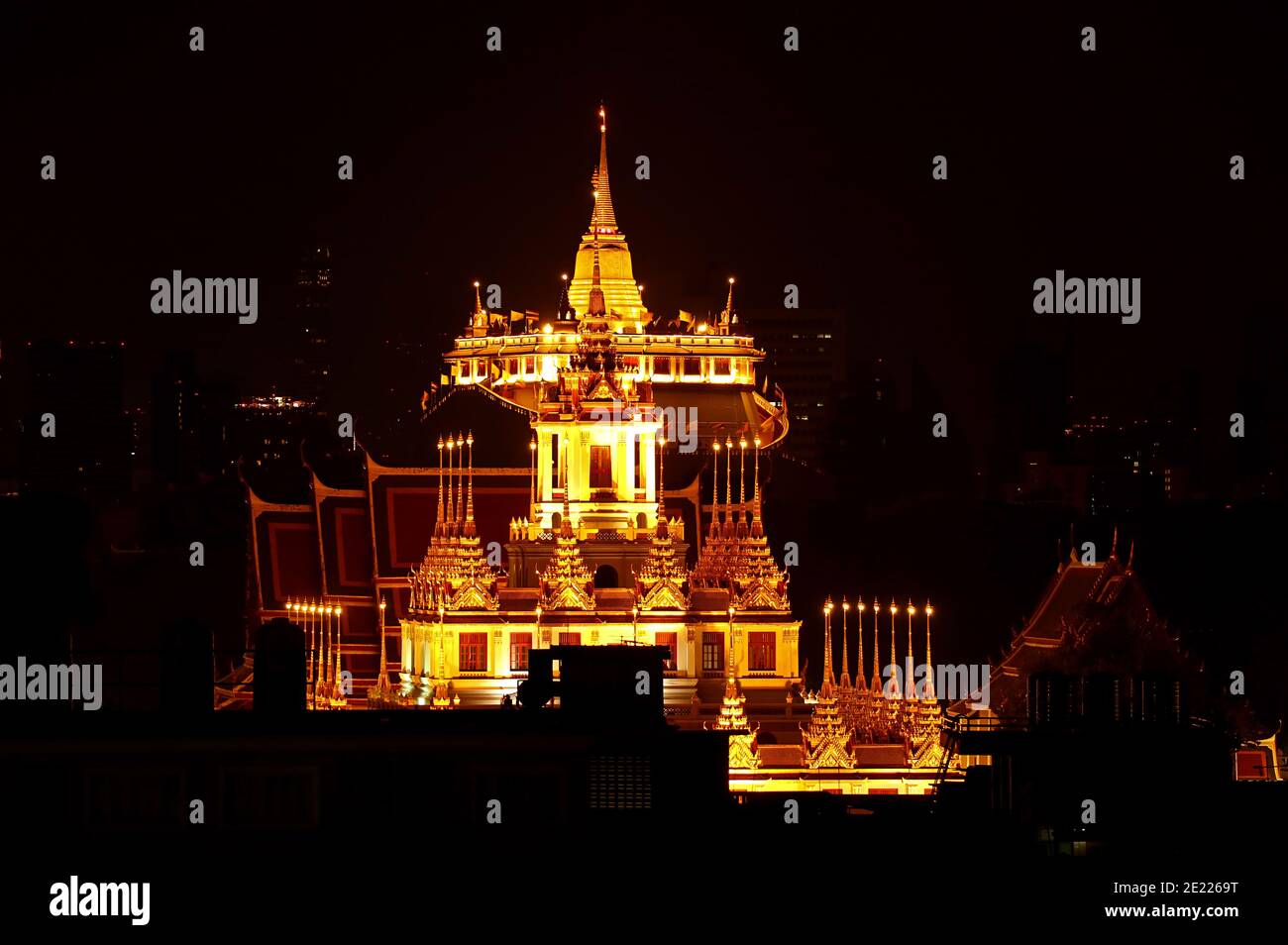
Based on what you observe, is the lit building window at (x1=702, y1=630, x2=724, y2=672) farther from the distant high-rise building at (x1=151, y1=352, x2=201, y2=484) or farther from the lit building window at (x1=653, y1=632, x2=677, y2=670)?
the distant high-rise building at (x1=151, y1=352, x2=201, y2=484)

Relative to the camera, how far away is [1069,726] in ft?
159

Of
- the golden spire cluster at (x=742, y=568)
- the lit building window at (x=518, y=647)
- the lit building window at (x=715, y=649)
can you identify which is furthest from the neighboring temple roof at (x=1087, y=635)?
the lit building window at (x=518, y=647)

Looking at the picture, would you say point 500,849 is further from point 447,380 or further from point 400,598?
point 447,380

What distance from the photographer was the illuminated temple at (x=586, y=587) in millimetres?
65625

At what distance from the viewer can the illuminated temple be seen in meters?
65.6

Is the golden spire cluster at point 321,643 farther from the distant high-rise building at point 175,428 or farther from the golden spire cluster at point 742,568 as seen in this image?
the distant high-rise building at point 175,428

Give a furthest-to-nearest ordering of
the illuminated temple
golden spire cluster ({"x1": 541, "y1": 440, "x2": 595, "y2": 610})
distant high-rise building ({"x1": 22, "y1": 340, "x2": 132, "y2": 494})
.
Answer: distant high-rise building ({"x1": 22, "y1": 340, "x2": 132, "y2": 494}), golden spire cluster ({"x1": 541, "y1": 440, "x2": 595, "y2": 610}), the illuminated temple

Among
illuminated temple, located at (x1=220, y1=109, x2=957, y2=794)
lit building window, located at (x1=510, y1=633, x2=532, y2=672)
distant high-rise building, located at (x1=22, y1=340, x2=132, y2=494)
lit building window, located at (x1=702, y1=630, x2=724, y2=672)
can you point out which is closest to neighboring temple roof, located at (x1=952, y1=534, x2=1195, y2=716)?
illuminated temple, located at (x1=220, y1=109, x2=957, y2=794)

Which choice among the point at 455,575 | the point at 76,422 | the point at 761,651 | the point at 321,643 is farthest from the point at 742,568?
the point at 76,422

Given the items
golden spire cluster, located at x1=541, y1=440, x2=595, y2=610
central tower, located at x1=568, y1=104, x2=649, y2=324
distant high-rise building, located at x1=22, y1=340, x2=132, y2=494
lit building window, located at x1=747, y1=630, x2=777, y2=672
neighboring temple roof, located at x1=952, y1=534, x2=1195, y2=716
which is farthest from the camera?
distant high-rise building, located at x1=22, y1=340, x2=132, y2=494

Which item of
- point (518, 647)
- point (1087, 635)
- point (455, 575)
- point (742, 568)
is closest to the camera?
point (518, 647)

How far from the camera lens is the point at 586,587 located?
226 ft

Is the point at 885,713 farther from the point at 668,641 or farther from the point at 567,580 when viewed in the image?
the point at 567,580

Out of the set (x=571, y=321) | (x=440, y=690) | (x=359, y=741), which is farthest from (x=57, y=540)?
(x=571, y=321)
